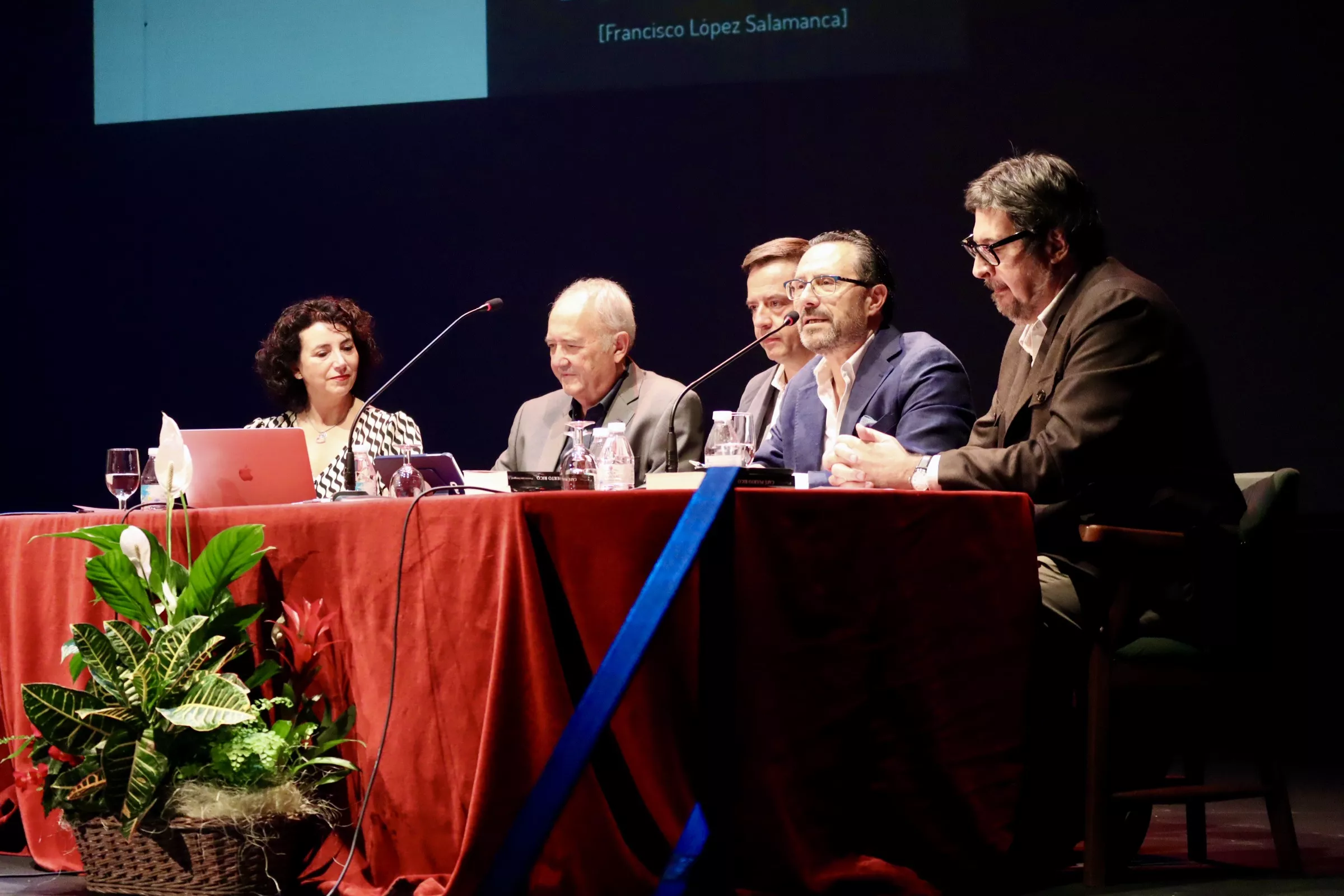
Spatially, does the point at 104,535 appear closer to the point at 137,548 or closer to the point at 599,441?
the point at 137,548

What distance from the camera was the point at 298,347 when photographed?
424 cm

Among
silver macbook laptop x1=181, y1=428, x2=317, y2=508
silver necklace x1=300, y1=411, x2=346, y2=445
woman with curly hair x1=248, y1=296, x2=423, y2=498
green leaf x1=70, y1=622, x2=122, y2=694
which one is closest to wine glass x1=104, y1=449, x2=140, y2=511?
silver macbook laptop x1=181, y1=428, x2=317, y2=508

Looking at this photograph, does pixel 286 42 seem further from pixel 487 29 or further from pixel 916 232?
pixel 916 232

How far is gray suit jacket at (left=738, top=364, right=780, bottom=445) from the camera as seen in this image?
12.8 ft

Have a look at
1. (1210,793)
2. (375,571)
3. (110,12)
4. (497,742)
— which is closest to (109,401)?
(110,12)

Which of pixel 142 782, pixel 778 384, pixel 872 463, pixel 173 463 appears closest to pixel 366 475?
pixel 173 463

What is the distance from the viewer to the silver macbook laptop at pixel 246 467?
2.62 m

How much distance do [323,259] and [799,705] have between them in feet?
10.9

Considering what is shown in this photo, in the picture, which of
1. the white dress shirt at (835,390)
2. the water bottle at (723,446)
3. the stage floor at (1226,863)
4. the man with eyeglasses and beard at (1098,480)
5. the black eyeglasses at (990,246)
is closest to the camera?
the stage floor at (1226,863)

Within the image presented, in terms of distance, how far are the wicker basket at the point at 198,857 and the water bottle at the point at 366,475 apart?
27.6 inches

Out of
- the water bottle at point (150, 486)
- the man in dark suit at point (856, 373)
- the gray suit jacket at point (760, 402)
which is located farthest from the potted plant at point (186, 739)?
the gray suit jacket at point (760, 402)

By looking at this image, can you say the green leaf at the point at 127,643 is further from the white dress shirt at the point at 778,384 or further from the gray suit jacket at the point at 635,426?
the white dress shirt at the point at 778,384

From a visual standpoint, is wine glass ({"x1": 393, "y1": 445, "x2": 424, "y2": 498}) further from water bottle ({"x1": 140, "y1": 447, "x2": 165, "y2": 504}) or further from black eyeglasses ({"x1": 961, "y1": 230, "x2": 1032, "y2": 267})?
black eyeglasses ({"x1": 961, "y1": 230, "x2": 1032, "y2": 267})

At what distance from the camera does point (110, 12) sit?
4.97 m
